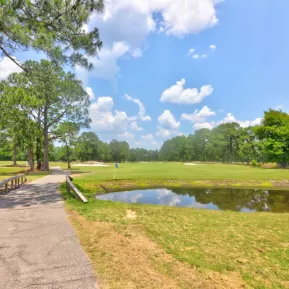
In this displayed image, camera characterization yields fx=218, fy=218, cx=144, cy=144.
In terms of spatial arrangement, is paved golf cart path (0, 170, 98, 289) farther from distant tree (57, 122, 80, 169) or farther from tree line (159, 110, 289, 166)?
tree line (159, 110, 289, 166)

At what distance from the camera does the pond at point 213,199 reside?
46.9 feet

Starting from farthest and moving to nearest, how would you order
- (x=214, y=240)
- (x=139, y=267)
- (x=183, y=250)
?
1. (x=214, y=240)
2. (x=183, y=250)
3. (x=139, y=267)

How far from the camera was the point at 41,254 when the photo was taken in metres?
4.68

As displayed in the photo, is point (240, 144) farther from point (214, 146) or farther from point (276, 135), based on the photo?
point (276, 135)

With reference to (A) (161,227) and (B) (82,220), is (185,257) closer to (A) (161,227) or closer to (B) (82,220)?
(A) (161,227)

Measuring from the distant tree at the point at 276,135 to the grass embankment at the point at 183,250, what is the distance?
45.7 metres

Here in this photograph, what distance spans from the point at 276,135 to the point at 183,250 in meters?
54.0

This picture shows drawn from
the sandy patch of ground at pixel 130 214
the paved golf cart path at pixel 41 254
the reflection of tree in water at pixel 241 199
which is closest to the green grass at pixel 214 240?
the sandy patch of ground at pixel 130 214

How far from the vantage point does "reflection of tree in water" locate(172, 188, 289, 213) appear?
1427 centimetres

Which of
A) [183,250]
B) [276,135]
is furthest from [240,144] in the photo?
[183,250]

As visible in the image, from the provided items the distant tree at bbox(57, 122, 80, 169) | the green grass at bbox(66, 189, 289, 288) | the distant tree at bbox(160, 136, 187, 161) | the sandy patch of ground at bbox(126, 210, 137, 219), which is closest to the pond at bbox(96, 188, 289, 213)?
the green grass at bbox(66, 189, 289, 288)

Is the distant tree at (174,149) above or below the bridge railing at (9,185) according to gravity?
above

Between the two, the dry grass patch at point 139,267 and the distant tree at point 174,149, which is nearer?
the dry grass patch at point 139,267

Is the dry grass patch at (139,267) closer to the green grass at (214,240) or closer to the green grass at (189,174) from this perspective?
the green grass at (214,240)
